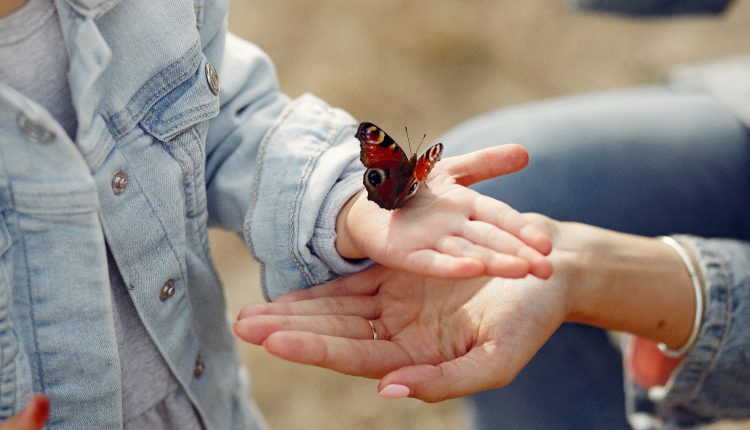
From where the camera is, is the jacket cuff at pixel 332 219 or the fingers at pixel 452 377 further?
the jacket cuff at pixel 332 219

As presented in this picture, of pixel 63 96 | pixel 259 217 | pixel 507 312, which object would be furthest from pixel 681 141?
pixel 63 96

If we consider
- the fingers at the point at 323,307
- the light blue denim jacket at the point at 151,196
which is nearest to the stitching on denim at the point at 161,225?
the light blue denim jacket at the point at 151,196

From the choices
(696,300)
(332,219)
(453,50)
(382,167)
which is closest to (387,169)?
(382,167)

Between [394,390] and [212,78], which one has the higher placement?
[212,78]

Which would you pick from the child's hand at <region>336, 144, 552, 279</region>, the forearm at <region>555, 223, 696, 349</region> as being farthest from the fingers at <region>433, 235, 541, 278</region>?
the forearm at <region>555, 223, 696, 349</region>

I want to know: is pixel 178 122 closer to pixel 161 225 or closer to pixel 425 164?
pixel 161 225

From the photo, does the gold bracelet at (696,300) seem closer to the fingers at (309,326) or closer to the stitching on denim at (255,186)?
the fingers at (309,326)

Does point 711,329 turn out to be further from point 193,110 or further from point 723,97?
point 193,110

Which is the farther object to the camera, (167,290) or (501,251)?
(167,290)
